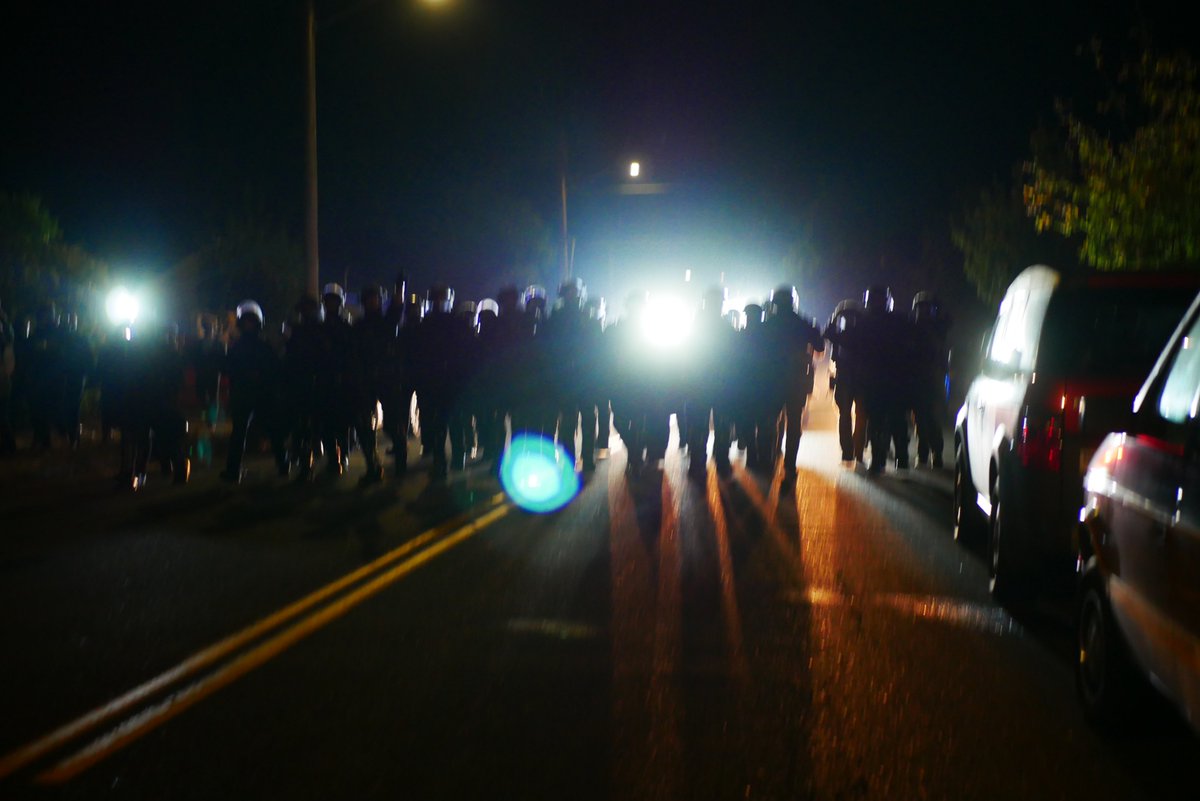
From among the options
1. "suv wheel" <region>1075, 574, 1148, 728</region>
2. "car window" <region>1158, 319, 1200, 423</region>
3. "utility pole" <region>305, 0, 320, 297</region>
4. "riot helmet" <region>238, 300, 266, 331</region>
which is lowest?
"suv wheel" <region>1075, 574, 1148, 728</region>

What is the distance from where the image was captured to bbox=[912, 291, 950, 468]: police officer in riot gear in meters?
15.4

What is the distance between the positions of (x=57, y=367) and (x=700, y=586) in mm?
11483

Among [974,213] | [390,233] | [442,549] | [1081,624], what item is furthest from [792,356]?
[390,233]

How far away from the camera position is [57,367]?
18.0 metres

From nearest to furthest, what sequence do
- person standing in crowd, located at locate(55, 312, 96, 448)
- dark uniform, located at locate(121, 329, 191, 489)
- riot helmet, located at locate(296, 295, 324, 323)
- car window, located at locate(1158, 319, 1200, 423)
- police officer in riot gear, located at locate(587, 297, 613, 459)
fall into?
1. car window, located at locate(1158, 319, 1200, 423)
2. dark uniform, located at locate(121, 329, 191, 489)
3. riot helmet, located at locate(296, 295, 324, 323)
4. police officer in riot gear, located at locate(587, 297, 613, 459)
5. person standing in crowd, located at locate(55, 312, 96, 448)

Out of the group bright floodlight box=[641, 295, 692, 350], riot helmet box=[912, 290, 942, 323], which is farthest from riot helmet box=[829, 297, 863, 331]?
bright floodlight box=[641, 295, 692, 350]

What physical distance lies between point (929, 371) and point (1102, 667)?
33.1 ft

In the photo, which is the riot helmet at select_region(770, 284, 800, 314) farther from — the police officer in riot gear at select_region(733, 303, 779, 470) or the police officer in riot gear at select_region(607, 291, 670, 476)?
the police officer in riot gear at select_region(607, 291, 670, 476)

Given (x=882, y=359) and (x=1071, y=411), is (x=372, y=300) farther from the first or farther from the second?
(x=1071, y=411)

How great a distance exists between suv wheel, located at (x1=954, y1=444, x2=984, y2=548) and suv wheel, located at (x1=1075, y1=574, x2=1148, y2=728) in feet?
13.7

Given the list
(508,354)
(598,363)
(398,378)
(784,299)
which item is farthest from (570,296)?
(784,299)

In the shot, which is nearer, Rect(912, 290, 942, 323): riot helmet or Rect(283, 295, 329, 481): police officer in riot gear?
Rect(283, 295, 329, 481): police officer in riot gear

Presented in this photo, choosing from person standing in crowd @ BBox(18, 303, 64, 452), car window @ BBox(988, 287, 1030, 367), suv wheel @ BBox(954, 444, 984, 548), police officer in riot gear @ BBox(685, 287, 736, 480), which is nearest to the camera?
car window @ BBox(988, 287, 1030, 367)

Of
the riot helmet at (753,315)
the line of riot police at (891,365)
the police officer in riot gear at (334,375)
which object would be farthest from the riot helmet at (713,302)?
the police officer in riot gear at (334,375)
